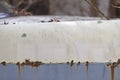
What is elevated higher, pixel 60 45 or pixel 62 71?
pixel 60 45

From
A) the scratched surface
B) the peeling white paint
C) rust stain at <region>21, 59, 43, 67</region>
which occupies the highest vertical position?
the peeling white paint

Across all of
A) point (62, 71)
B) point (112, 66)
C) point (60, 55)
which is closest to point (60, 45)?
point (60, 55)

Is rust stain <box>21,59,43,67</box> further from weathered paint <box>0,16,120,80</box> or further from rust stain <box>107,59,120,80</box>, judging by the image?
rust stain <box>107,59,120,80</box>

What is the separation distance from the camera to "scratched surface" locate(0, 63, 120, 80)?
207 cm

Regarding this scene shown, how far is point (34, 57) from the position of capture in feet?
6.85

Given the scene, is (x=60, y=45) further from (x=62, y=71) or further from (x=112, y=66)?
(x=112, y=66)

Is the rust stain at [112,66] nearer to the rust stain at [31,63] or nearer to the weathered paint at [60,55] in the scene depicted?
the weathered paint at [60,55]

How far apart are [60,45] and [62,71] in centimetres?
16

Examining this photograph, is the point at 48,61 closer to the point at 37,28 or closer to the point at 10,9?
the point at 37,28

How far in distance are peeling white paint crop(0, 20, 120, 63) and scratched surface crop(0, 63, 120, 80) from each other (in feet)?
0.13

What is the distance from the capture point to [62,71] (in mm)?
2072

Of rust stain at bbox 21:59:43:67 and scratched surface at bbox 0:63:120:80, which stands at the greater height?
rust stain at bbox 21:59:43:67

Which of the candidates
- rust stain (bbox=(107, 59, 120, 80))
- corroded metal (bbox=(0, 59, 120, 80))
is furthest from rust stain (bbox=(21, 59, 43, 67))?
rust stain (bbox=(107, 59, 120, 80))

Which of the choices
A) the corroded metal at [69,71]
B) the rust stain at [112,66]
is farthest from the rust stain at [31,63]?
the rust stain at [112,66]
